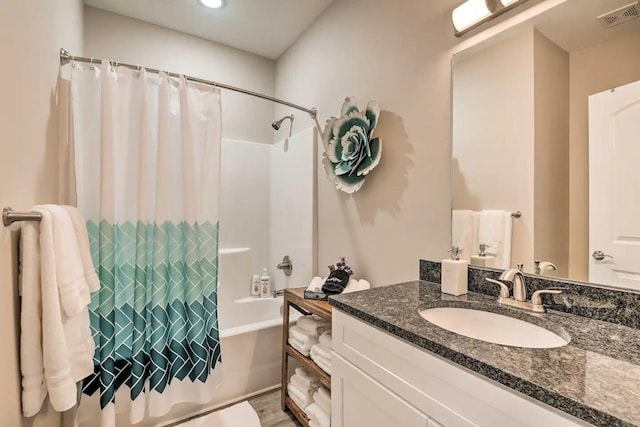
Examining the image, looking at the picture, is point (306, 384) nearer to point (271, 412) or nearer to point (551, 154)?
point (271, 412)

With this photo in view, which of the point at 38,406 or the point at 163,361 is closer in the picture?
the point at 38,406

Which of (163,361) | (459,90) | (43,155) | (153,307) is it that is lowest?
(163,361)

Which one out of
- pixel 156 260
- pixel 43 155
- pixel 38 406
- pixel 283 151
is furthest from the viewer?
pixel 283 151

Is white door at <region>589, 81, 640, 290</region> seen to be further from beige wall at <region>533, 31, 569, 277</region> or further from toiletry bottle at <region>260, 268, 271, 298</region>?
toiletry bottle at <region>260, 268, 271, 298</region>

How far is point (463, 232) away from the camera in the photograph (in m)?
1.26

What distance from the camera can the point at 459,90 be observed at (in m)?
1.29

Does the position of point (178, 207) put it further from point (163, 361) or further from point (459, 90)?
A: point (459, 90)

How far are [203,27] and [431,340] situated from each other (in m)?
2.72

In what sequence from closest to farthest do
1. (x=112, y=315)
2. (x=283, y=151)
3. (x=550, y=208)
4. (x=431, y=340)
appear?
(x=431, y=340) < (x=550, y=208) < (x=112, y=315) < (x=283, y=151)

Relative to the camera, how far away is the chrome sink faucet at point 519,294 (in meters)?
0.97

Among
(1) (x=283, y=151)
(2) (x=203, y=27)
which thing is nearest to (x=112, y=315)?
(1) (x=283, y=151)

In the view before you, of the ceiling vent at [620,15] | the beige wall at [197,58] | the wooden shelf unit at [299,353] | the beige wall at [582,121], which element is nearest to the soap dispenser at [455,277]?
the beige wall at [582,121]

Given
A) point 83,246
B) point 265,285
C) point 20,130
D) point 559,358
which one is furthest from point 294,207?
point 559,358

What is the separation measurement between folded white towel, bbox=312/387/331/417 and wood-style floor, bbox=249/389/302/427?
31cm
